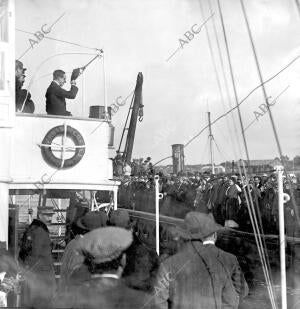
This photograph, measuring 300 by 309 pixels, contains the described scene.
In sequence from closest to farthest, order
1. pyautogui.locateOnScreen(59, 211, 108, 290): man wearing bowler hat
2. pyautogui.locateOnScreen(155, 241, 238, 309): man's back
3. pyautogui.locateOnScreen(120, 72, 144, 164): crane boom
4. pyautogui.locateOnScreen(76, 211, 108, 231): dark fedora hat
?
pyautogui.locateOnScreen(155, 241, 238, 309): man's back, pyautogui.locateOnScreen(59, 211, 108, 290): man wearing bowler hat, pyautogui.locateOnScreen(76, 211, 108, 231): dark fedora hat, pyautogui.locateOnScreen(120, 72, 144, 164): crane boom

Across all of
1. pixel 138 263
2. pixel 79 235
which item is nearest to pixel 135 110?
pixel 79 235

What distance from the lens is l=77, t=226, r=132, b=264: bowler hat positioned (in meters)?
1.81

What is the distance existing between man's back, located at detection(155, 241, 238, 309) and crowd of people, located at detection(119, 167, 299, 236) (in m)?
5.50

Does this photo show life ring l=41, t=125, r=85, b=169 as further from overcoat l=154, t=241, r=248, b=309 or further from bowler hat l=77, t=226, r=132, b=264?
bowler hat l=77, t=226, r=132, b=264

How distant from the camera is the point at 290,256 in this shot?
571 centimetres

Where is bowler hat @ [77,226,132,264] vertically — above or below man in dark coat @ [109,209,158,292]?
above

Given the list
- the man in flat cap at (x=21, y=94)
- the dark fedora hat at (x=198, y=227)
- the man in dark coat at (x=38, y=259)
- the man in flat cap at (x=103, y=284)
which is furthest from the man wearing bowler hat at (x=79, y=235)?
the man in flat cap at (x=21, y=94)

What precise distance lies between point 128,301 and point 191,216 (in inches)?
30.7

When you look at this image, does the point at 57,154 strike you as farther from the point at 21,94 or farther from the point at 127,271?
→ the point at 127,271

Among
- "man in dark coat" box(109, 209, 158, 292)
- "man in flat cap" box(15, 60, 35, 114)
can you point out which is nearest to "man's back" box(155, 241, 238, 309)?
"man in dark coat" box(109, 209, 158, 292)

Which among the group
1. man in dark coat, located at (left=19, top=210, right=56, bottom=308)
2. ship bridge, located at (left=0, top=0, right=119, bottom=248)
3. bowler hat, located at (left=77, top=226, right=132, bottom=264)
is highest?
ship bridge, located at (left=0, top=0, right=119, bottom=248)

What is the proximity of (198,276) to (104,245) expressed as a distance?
2.24ft

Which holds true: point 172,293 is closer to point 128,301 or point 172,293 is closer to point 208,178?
point 128,301

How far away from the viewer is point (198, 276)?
234cm
